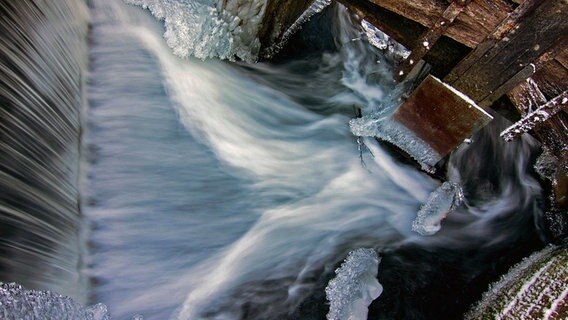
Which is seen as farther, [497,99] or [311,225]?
[311,225]

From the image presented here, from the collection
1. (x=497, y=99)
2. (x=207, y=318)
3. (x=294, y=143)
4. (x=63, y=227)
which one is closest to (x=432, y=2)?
(x=497, y=99)

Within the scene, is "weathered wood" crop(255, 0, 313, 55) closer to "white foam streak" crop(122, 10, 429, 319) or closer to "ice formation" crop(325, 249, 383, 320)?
"white foam streak" crop(122, 10, 429, 319)

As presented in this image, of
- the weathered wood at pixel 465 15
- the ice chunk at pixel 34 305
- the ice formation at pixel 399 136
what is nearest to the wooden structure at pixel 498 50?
the weathered wood at pixel 465 15

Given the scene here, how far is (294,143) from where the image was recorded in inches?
185

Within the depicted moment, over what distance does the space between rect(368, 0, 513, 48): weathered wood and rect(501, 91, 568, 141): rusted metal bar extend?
2.31 ft

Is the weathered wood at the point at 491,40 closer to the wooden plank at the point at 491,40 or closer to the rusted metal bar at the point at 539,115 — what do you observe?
the wooden plank at the point at 491,40

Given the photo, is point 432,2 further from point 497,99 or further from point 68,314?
point 68,314

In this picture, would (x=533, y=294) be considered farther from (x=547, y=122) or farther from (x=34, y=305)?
(x=34, y=305)

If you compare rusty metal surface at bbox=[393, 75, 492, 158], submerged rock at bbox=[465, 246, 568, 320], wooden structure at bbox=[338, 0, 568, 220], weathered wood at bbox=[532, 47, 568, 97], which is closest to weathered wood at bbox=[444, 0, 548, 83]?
wooden structure at bbox=[338, 0, 568, 220]

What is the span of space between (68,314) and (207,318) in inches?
43.3

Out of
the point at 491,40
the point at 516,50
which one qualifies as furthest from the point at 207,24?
the point at 516,50

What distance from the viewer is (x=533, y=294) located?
10.9 feet

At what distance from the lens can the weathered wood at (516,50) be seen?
9.41ft

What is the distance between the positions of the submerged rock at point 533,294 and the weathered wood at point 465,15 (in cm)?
175
